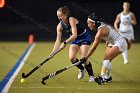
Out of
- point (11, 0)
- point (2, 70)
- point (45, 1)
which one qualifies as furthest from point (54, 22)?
point (2, 70)

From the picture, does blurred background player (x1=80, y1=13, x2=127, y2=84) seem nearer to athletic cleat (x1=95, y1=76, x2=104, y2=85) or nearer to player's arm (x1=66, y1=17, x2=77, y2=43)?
athletic cleat (x1=95, y1=76, x2=104, y2=85)

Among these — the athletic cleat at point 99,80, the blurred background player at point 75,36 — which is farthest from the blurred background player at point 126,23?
the athletic cleat at point 99,80

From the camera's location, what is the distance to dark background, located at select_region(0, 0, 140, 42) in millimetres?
38709

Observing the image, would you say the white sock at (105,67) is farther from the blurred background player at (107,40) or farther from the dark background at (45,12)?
the dark background at (45,12)

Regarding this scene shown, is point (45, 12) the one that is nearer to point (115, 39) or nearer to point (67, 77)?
point (67, 77)

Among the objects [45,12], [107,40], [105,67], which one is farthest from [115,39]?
[45,12]

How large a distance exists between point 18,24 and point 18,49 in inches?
749

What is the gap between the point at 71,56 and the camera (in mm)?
13414

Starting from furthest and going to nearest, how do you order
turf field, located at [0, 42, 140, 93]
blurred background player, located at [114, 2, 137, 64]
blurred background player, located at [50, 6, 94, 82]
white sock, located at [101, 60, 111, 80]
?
blurred background player, located at [114, 2, 137, 64], blurred background player, located at [50, 6, 94, 82], white sock, located at [101, 60, 111, 80], turf field, located at [0, 42, 140, 93]

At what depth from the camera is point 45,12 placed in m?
40.8

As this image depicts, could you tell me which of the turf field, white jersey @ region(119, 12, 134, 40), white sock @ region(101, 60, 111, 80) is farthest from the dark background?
white sock @ region(101, 60, 111, 80)

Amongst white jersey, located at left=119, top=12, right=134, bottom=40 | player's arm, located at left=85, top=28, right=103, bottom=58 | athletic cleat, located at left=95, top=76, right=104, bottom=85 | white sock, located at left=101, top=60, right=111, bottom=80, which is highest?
white jersey, located at left=119, top=12, right=134, bottom=40

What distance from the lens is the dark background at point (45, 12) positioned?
38709 millimetres

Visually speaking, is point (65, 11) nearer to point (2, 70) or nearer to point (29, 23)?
point (2, 70)
